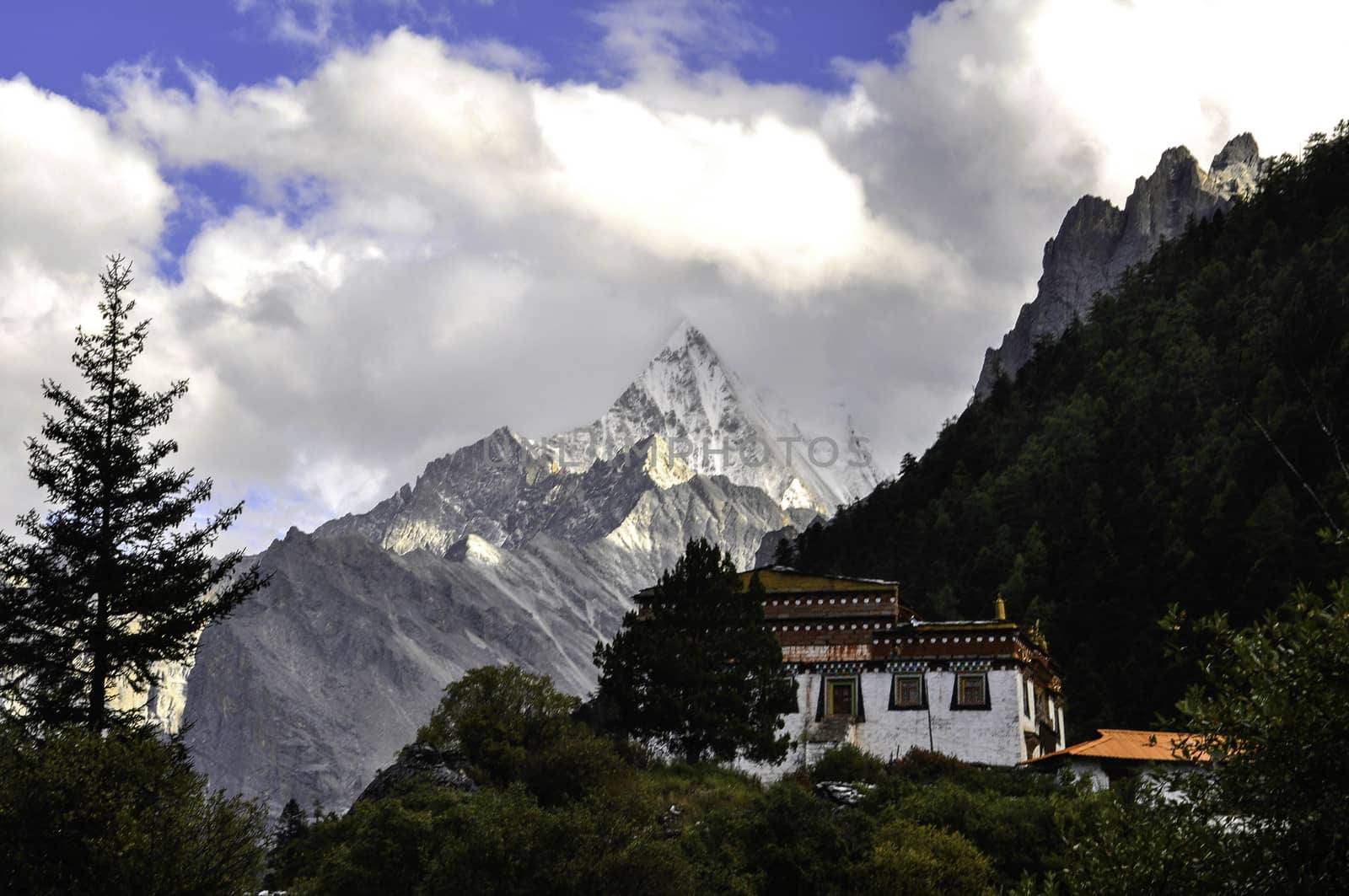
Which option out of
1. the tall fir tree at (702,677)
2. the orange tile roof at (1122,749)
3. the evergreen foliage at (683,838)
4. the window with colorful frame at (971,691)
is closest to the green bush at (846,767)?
the evergreen foliage at (683,838)

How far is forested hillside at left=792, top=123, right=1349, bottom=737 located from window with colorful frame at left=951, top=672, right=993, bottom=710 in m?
12.4

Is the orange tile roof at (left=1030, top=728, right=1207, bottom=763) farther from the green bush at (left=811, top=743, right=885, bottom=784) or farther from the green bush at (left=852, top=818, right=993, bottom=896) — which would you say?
the green bush at (left=852, top=818, right=993, bottom=896)

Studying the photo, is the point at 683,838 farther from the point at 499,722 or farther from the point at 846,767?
the point at 499,722

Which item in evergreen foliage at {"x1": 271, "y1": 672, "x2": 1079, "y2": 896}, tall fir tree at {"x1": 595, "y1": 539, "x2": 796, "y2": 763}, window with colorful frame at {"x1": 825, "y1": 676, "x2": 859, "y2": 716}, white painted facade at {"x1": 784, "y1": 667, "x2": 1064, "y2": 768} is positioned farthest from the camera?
window with colorful frame at {"x1": 825, "y1": 676, "x2": 859, "y2": 716}

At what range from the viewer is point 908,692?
62.6 m

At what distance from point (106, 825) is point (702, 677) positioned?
2684 cm

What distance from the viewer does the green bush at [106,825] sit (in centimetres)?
3388

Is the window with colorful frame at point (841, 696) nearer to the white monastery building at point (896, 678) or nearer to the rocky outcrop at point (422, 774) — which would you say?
the white monastery building at point (896, 678)

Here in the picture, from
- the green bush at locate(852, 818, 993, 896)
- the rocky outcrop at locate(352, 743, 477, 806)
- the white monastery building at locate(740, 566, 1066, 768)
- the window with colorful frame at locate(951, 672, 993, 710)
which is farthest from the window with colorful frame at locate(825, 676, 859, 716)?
the green bush at locate(852, 818, 993, 896)

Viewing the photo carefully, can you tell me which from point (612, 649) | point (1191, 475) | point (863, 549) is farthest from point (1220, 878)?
point (863, 549)

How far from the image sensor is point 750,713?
57969mm

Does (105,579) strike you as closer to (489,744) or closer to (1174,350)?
(489,744)

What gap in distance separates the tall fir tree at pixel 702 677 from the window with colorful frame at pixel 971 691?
7.20m

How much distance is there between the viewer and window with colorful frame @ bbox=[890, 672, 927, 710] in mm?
62375
